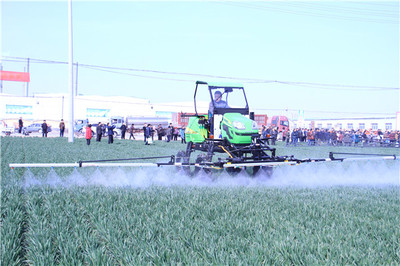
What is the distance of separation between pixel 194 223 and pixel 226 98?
594 centimetres

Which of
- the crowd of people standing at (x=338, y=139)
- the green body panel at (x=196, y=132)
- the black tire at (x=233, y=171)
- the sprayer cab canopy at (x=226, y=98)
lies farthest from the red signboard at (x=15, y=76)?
the black tire at (x=233, y=171)

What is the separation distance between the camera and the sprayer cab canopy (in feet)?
35.9

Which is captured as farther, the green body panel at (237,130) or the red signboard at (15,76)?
the red signboard at (15,76)

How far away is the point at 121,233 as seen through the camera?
5.14 metres

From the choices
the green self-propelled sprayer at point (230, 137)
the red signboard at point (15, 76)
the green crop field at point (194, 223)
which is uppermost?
the red signboard at point (15, 76)

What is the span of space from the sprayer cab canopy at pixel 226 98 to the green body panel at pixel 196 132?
64 centimetres

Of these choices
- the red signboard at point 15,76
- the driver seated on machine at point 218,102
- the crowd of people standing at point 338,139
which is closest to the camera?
the driver seated on machine at point 218,102

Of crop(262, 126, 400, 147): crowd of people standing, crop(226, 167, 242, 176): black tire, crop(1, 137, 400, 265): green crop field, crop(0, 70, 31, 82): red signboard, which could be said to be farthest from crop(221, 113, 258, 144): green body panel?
crop(0, 70, 31, 82): red signboard

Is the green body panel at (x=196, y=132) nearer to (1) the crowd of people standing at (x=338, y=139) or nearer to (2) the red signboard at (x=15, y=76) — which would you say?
(1) the crowd of people standing at (x=338, y=139)

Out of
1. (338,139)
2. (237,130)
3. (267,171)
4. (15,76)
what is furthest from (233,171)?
(15,76)

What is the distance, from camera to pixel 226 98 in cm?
1111

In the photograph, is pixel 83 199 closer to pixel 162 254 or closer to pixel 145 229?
pixel 145 229

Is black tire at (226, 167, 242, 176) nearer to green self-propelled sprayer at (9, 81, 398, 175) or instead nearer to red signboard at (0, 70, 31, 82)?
green self-propelled sprayer at (9, 81, 398, 175)

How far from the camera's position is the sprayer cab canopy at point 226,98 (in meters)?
10.9
